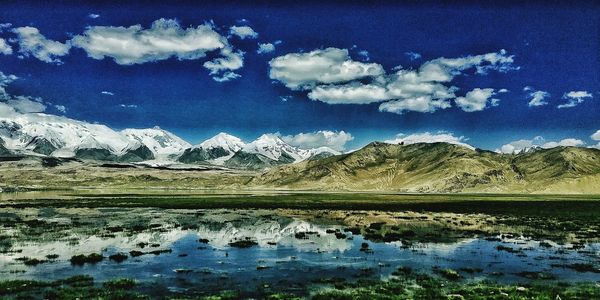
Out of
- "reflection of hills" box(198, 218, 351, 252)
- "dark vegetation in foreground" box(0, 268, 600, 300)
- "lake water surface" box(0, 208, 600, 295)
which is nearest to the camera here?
"dark vegetation in foreground" box(0, 268, 600, 300)

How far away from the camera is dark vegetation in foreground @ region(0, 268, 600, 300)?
2805cm

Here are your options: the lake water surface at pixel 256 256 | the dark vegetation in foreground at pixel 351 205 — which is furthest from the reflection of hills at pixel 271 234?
the dark vegetation in foreground at pixel 351 205

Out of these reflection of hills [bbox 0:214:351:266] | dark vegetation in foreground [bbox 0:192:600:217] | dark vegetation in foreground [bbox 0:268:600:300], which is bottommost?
dark vegetation in foreground [bbox 0:268:600:300]

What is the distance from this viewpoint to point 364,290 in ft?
98.7

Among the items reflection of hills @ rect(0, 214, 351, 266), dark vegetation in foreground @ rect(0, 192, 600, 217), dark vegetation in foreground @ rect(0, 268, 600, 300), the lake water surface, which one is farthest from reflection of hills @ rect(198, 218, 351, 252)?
dark vegetation in foreground @ rect(0, 192, 600, 217)

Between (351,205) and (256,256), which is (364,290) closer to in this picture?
(256,256)

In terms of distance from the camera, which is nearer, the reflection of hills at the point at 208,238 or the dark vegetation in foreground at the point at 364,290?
the dark vegetation in foreground at the point at 364,290

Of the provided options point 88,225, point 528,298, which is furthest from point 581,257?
point 88,225

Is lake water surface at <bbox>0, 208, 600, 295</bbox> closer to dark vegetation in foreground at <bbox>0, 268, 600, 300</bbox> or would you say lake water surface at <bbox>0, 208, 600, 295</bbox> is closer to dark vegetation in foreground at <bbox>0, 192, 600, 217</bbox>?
dark vegetation in foreground at <bbox>0, 268, 600, 300</bbox>

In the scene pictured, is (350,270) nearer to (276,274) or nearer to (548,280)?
(276,274)

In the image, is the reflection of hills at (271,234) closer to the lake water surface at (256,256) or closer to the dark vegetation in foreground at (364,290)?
the lake water surface at (256,256)

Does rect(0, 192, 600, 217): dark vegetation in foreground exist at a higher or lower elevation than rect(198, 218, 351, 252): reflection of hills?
higher

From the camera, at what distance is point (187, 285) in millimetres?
31312

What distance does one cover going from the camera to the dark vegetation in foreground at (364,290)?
28.0 m
